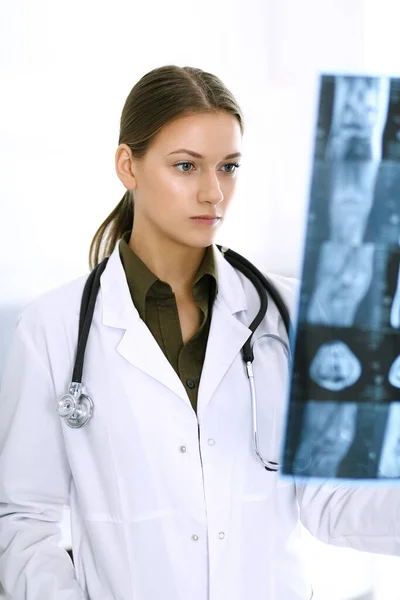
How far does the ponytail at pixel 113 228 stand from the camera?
1.18m

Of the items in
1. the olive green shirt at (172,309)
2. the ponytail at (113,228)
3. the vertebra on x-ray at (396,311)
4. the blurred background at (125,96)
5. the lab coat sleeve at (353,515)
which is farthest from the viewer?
the blurred background at (125,96)

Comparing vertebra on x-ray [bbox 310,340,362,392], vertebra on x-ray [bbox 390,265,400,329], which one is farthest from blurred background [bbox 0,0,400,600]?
vertebra on x-ray [bbox 390,265,400,329]

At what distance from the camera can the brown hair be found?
100 cm

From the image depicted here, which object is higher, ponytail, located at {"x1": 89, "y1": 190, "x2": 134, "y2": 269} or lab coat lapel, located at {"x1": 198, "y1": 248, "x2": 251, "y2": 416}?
ponytail, located at {"x1": 89, "y1": 190, "x2": 134, "y2": 269}

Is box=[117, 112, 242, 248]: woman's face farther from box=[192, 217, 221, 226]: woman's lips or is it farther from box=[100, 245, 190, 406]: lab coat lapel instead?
box=[100, 245, 190, 406]: lab coat lapel

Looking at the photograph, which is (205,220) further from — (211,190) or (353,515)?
(353,515)

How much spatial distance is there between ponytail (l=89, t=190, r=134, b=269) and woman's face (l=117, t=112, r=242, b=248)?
16 cm

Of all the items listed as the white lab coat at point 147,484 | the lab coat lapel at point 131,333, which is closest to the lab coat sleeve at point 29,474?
the white lab coat at point 147,484

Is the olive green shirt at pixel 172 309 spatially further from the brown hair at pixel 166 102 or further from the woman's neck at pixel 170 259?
the brown hair at pixel 166 102

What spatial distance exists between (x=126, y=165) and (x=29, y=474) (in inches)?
17.4

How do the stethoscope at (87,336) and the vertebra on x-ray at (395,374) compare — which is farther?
the stethoscope at (87,336)

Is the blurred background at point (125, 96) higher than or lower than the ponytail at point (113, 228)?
higher

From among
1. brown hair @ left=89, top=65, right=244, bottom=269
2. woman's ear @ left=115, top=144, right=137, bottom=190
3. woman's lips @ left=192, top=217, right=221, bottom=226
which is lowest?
woman's lips @ left=192, top=217, right=221, bottom=226

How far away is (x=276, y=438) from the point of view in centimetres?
103
